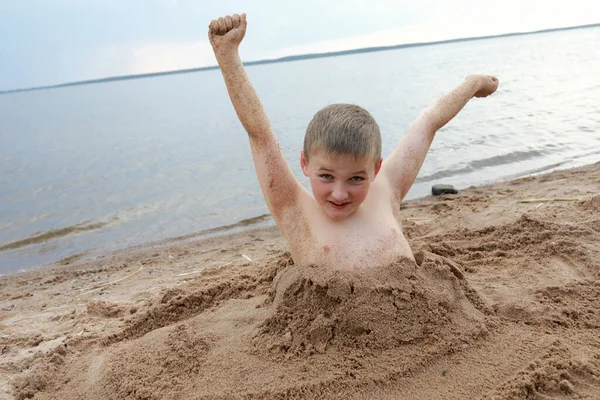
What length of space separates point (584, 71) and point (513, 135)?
13.7m

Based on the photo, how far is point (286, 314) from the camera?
2.60m

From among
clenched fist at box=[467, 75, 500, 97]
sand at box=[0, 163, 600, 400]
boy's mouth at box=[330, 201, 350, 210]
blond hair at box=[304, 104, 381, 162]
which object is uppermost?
blond hair at box=[304, 104, 381, 162]

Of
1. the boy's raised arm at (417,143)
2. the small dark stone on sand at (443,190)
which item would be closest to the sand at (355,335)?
the boy's raised arm at (417,143)

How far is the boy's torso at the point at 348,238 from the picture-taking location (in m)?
2.70

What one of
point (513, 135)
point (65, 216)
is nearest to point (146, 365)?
point (65, 216)

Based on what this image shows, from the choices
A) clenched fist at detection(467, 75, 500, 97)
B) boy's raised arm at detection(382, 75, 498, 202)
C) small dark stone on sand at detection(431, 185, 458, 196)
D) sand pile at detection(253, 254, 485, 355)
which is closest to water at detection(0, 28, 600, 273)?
small dark stone on sand at detection(431, 185, 458, 196)

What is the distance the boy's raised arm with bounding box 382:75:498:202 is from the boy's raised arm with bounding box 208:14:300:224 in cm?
71

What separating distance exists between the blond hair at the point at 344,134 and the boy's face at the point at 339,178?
0.03m

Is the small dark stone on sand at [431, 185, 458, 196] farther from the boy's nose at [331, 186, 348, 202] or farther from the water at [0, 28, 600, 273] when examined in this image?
the boy's nose at [331, 186, 348, 202]

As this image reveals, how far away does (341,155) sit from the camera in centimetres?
245

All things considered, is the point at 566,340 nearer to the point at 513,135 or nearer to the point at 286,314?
the point at 286,314

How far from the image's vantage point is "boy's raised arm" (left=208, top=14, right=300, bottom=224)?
271cm

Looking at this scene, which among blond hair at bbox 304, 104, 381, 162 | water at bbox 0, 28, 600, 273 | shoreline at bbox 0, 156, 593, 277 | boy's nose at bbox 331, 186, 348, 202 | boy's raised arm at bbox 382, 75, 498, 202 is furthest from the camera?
water at bbox 0, 28, 600, 273

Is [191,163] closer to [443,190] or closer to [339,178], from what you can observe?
[443,190]
